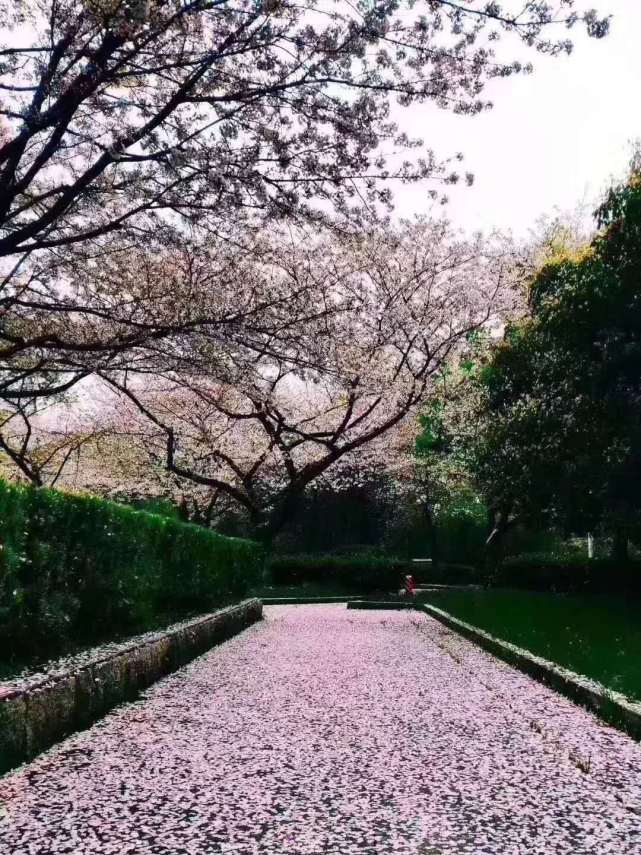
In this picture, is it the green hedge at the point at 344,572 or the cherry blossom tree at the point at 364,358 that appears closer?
the cherry blossom tree at the point at 364,358

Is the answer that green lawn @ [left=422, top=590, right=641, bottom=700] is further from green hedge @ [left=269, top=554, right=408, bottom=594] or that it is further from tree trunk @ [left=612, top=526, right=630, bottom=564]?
green hedge @ [left=269, top=554, right=408, bottom=594]

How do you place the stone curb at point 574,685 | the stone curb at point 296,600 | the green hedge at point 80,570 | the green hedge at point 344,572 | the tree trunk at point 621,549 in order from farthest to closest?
the green hedge at point 344,572 → the stone curb at point 296,600 → the tree trunk at point 621,549 → the green hedge at point 80,570 → the stone curb at point 574,685

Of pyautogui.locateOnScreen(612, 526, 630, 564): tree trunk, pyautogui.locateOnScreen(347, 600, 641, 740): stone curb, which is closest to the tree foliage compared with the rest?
pyautogui.locateOnScreen(612, 526, 630, 564): tree trunk

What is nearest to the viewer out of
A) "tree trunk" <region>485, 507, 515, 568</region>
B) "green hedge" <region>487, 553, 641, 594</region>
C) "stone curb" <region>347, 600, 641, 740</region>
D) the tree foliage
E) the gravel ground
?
the gravel ground

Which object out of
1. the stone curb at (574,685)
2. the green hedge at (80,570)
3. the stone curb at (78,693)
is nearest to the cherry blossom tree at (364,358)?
the green hedge at (80,570)

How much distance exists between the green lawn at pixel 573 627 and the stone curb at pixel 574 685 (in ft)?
0.81

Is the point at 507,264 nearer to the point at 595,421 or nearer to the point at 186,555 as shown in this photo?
the point at 595,421

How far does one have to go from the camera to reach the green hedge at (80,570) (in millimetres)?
5945

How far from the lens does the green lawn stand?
26.0 ft

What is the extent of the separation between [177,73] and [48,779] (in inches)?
243

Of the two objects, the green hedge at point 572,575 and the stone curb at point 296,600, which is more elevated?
the green hedge at point 572,575

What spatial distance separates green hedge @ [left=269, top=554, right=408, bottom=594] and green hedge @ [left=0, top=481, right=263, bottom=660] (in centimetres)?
1635

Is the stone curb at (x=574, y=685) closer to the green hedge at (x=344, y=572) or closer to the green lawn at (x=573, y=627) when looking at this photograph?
the green lawn at (x=573, y=627)

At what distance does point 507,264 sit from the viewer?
2456cm
